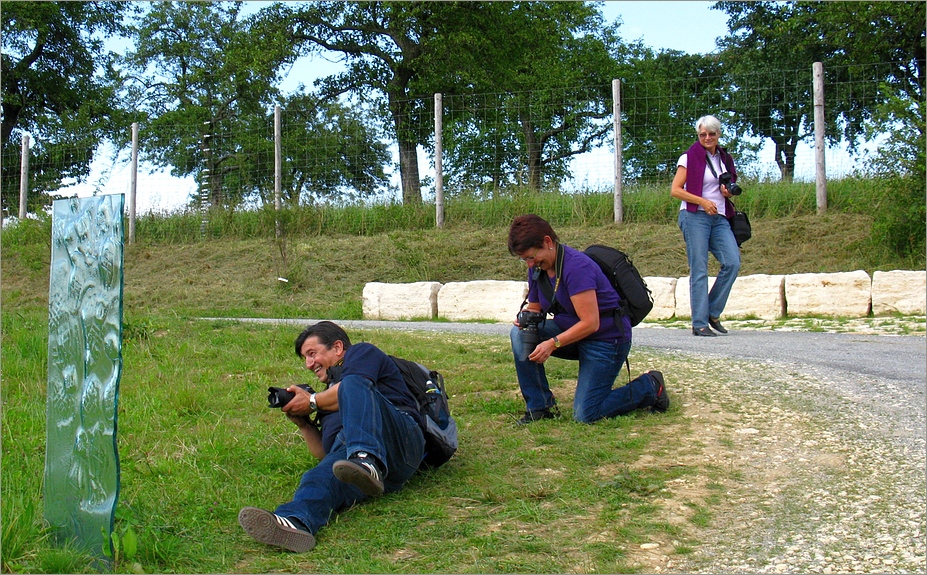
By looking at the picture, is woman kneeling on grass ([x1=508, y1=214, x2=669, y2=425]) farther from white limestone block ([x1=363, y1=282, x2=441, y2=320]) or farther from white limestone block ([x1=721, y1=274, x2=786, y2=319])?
white limestone block ([x1=363, y1=282, x2=441, y2=320])

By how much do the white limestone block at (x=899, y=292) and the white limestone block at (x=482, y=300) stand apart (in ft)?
12.8

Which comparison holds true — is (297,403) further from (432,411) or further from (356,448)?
(432,411)

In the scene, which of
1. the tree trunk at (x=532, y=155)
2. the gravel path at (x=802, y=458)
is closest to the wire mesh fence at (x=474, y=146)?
the tree trunk at (x=532, y=155)

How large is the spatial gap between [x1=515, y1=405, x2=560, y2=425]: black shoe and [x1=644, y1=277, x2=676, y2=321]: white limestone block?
5510 mm

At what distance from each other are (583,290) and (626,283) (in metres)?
0.36

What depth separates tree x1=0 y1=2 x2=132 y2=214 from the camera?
27781mm

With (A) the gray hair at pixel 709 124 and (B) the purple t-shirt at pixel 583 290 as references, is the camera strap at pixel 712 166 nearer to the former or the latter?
(A) the gray hair at pixel 709 124

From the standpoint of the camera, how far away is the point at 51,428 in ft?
10.4

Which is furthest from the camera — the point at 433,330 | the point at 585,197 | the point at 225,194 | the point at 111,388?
the point at 225,194

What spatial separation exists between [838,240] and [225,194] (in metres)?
11.3

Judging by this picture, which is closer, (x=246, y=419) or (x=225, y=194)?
(x=246, y=419)

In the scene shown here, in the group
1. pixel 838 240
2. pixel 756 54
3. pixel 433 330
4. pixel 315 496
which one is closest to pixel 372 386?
pixel 315 496

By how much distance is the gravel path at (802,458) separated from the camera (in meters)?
3.19

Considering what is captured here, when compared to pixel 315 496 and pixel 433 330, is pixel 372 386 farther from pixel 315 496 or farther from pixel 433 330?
pixel 433 330
